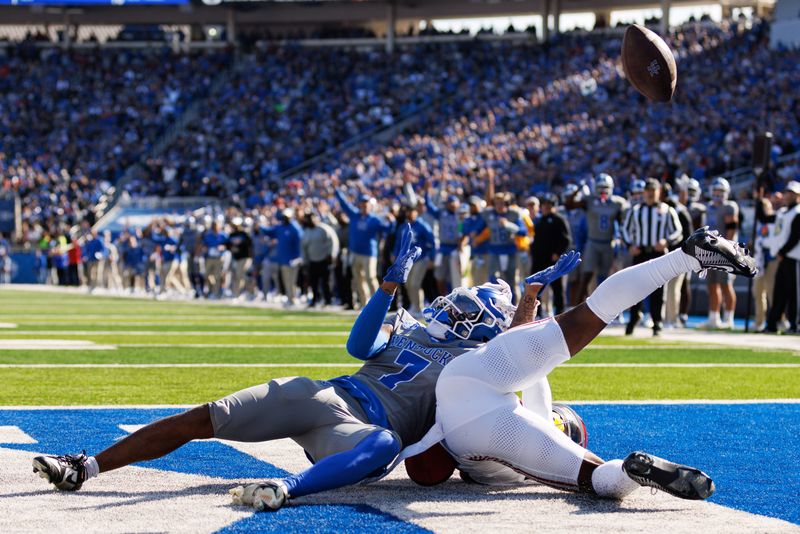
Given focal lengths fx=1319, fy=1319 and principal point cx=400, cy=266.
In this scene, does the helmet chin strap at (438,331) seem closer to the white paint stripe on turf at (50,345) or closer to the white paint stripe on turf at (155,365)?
the white paint stripe on turf at (155,365)

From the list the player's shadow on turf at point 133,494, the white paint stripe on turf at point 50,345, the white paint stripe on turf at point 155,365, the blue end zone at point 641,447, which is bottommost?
the white paint stripe on turf at point 50,345

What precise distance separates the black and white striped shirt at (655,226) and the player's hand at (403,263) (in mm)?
8885

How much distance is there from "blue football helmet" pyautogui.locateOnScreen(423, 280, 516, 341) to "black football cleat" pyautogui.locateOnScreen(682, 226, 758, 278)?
84cm

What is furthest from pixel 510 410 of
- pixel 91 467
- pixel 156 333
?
pixel 156 333

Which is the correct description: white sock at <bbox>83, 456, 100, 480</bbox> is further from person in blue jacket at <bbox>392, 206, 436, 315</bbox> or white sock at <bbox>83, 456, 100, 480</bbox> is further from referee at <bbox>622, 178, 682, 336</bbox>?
person in blue jacket at <bbox>392, 206, 436, 315</bbox>

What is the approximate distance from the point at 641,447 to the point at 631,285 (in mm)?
1585

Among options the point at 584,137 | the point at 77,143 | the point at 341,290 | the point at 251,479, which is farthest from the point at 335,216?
the point at 77,143

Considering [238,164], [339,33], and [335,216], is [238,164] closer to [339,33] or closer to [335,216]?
[339,33]

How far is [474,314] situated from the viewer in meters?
5.09

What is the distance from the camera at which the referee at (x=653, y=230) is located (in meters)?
13.7

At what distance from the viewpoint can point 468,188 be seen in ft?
99.9

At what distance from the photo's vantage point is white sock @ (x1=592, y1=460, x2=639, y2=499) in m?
4.42

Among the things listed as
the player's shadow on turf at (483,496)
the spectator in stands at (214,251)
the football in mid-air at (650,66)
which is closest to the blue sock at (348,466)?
the player's shadow on turf at (483,496)

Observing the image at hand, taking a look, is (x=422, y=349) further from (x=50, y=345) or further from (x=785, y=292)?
(x=785, y=292)
